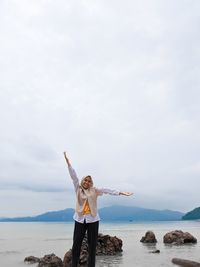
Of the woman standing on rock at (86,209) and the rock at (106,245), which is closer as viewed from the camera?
the woman standing on rock at (86,209)

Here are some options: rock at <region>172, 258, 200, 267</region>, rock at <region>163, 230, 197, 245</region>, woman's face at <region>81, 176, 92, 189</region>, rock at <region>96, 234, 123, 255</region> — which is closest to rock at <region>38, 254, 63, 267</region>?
rock at <region>172, 258, 200, 267</region>

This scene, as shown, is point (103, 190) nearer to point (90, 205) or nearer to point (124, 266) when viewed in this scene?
point (90, 205)

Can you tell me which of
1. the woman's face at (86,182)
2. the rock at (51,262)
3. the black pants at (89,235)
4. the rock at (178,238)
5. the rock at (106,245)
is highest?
the rock at (178,238)

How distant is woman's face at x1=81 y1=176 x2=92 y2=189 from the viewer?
1140 centimetres

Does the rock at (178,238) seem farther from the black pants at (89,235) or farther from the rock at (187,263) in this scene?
the black pants at (89,235)

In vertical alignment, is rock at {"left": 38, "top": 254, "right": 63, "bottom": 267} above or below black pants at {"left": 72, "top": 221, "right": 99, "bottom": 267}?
above

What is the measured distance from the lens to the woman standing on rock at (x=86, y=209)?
1126 cm

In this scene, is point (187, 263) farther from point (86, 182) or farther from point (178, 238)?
point (178, 238)

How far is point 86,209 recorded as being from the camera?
37.0ft

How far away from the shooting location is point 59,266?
1944cm

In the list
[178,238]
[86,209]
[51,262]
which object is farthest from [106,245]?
[86,209]

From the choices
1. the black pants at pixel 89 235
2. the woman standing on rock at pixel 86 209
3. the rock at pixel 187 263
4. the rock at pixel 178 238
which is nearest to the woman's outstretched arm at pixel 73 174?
the woman standing on rock at pixel 86 209

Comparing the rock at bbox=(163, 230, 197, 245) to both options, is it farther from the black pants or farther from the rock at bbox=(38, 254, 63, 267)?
the black pants

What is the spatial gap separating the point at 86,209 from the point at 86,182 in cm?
76
